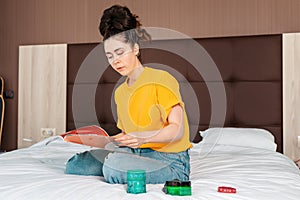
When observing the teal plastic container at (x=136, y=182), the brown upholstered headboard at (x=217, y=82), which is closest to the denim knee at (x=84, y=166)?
the teal plastic container at (x=136, y=182)

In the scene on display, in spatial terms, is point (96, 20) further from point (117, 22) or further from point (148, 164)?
point (148, 164)

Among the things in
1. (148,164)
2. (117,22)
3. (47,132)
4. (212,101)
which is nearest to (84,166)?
(148,164)

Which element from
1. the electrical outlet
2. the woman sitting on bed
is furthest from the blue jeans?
the electrical outlet

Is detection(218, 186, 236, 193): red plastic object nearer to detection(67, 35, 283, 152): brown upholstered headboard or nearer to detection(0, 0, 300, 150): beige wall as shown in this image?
detection(67, 35, 283, 152): brown upholstered headboard

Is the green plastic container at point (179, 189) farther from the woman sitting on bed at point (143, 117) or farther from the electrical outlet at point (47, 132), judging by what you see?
the electrical outlet at point (47, 132)

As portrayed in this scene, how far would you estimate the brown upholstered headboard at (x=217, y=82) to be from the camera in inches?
106

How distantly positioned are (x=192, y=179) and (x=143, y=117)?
32 centimetres

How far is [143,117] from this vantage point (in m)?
1.45

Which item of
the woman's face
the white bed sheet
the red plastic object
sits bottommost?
the white bed sheet

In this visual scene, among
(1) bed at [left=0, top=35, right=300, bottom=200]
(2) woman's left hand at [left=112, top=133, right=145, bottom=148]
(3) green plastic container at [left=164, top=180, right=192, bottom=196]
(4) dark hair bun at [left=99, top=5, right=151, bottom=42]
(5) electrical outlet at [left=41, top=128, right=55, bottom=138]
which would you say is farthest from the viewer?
(5) electrical outlet at [left=41, top=128, right=55, bottom=138]

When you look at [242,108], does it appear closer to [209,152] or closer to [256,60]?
[256,60]

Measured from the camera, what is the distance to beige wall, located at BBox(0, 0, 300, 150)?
275cm

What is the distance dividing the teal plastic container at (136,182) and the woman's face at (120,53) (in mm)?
406

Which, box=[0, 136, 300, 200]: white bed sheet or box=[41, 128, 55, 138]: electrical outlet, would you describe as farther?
box=[41, 128, 55, 138]: electrical outlet
